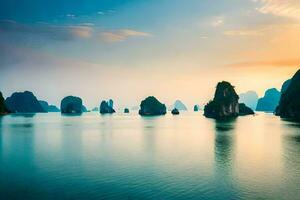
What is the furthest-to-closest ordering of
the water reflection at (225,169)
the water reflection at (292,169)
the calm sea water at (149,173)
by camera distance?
the water reflection at (292,169), the water reflection at (225,169), the calm sea water at (149,173)

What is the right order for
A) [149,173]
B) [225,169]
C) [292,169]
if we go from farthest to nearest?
[225,169] < [292,169] < [149,173]

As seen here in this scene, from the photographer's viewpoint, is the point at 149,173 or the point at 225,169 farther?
the point at 225,169

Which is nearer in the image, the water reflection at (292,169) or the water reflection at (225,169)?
the water reflection at (225,169)

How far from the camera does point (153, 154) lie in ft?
245

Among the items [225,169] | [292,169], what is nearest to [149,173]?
[225,169]

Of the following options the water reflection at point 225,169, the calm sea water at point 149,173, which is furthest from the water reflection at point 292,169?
the water reflection at point 225,169

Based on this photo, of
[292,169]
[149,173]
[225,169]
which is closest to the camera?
[149,173]

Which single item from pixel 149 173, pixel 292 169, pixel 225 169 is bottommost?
pixel 292 169

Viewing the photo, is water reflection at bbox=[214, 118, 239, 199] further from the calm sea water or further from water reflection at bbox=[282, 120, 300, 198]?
water reflection at bbox=[282, 120, 300, 198]

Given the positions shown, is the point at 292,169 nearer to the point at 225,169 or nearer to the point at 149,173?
the point at 225,169

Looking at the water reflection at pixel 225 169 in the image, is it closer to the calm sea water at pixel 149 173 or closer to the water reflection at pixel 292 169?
the calm sea water at pixel 149 173

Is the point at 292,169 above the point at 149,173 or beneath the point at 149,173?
beneath

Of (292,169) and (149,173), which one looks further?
(292,169)

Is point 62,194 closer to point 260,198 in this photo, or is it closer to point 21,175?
point 21,175
